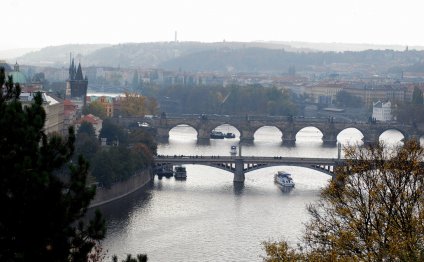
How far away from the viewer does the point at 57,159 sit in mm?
8578

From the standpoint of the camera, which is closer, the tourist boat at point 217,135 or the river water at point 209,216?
the river water at point 209,216

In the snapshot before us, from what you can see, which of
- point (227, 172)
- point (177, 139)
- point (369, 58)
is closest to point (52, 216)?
point (227, 172)

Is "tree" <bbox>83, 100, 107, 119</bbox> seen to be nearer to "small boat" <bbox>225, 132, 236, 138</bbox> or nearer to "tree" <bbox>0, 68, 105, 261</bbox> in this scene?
"small boat" <bbox>225, 132, 236, 138</bbox>

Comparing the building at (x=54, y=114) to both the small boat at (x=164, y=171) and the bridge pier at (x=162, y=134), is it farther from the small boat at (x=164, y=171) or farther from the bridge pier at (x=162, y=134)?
the bridge pier at (x=162, y=134)

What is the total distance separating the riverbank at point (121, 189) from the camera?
2669 centimetres

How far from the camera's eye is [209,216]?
25.7 metres

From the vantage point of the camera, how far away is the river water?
2121 cm

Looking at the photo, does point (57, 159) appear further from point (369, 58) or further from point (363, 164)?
point (369, 58)

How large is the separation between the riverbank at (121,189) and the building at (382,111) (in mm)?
34281

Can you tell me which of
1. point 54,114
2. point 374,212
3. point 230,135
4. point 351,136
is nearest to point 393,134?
Result: point 351,136

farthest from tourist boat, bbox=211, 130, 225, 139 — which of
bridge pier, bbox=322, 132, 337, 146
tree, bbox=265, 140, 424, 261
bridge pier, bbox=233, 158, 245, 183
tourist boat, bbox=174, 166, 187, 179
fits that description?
tree, bbox=265, 140, 424, 261

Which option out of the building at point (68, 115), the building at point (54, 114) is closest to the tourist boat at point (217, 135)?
the building at point (68, 115)

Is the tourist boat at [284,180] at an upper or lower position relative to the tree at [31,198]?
lower

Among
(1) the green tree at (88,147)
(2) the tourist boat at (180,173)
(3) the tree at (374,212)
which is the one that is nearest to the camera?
(3) the tree at (374,212)
